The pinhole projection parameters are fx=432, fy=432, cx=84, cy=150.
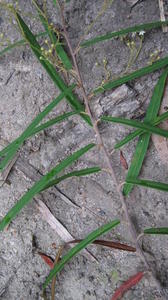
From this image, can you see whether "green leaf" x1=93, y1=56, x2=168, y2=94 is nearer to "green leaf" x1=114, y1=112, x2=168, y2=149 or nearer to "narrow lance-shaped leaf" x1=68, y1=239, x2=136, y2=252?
"green leaf" x1=114, y1=112, x2=168, y2=149

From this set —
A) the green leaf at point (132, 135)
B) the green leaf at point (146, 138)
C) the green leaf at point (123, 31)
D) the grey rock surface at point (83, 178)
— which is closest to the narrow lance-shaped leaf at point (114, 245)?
the grey rock surface at point (83, 178)

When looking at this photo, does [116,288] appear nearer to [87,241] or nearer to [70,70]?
[87,241]

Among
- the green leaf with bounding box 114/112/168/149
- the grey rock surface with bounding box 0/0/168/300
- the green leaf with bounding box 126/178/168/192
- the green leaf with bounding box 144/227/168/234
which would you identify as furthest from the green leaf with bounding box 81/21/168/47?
the green leaf with bounding box 144/227/168/234

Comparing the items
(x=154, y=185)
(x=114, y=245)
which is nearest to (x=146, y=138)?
(x=154, y=185)

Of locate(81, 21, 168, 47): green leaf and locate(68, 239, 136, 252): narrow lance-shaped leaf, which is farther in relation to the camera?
locate(81, 21, 168, 47): green leaf

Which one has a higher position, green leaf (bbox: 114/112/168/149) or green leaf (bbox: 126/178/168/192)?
green leaf (bbox: 114/112/168/149)

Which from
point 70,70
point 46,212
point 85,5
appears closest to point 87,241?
point 46,212
